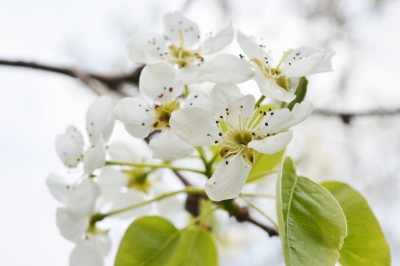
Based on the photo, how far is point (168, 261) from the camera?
0.71 metres

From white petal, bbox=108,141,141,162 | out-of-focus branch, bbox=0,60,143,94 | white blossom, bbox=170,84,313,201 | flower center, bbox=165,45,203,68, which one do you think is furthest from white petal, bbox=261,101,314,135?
out-of-focus branch, bbox=0,60,143,94

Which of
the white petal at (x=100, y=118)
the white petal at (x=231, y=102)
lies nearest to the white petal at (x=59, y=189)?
the white petal at (x=100, y=118)

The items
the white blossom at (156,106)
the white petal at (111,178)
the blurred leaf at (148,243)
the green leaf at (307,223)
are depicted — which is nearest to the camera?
the green leaf at (307,223)

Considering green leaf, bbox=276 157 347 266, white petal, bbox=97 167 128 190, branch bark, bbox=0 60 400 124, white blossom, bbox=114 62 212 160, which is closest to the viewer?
green leaf, bbox=276 157 347 266

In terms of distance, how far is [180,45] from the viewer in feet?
2.41

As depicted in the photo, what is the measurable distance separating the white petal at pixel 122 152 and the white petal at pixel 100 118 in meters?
0.22

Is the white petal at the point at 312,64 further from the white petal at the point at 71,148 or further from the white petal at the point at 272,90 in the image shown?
the white petal at the point at 71,148

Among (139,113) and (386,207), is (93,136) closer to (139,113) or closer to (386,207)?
(139,113)

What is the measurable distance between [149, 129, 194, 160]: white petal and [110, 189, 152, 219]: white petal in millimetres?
280

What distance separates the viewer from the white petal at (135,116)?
604 millimetres

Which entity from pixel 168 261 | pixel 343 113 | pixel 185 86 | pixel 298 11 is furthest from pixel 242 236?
pixel 298 11

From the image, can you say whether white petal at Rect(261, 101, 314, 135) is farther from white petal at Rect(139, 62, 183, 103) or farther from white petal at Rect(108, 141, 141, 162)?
white petal at Rect(108, 141, 141, 162)

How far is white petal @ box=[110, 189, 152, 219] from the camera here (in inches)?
32.5

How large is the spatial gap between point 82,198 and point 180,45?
11.7 inches
